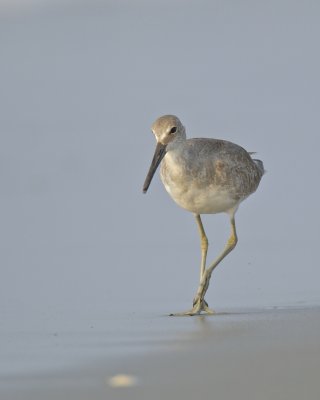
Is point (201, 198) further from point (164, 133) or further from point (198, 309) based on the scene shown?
point (198, 309)

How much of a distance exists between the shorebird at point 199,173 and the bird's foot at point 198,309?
0.04 ft

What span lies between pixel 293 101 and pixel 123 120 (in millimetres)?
2592

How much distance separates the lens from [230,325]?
32.0ft

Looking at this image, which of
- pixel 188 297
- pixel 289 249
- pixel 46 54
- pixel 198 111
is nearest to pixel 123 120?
pixel 198 111

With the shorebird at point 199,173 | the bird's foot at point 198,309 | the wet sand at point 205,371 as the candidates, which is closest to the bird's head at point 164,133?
the shorebird at point 199,173

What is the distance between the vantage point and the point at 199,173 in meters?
12.0

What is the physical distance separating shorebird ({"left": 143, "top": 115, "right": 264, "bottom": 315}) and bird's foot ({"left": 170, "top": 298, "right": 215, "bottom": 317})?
11 mm

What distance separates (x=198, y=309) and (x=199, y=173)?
126cm

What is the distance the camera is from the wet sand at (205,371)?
7.31m

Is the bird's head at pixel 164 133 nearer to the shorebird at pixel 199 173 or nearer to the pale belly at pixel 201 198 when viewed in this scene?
the shorebird at pixel 199 173

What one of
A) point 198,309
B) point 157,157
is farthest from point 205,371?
point 157,157

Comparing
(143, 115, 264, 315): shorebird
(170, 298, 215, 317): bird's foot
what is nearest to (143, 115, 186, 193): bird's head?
(143, 115, 264, 315): shorebird

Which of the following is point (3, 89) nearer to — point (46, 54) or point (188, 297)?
point (46, 54)

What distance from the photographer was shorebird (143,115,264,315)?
11.7 m
